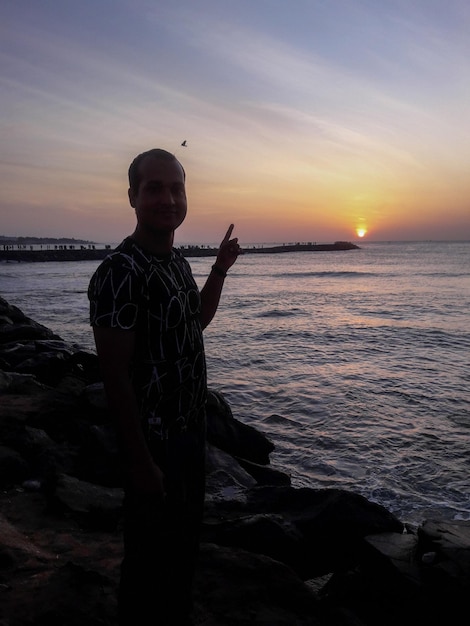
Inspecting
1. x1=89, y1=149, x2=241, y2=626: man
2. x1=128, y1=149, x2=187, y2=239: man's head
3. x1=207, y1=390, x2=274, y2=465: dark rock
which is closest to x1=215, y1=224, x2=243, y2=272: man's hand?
x1=89, y1=149, x2=241, y2=626: man

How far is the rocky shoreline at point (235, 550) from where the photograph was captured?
318 centimetres

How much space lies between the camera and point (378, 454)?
7652 mm

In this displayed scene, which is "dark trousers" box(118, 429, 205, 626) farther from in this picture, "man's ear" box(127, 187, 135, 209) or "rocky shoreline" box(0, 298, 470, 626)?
"man's ear" box(127, 187, 135, 209)

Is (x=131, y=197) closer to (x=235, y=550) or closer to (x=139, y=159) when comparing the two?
(x=139, y=159)

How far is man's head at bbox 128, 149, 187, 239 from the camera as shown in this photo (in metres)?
2.35

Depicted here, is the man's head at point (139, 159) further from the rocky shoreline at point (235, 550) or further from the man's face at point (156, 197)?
the rocky shoreline at point (235, 550)

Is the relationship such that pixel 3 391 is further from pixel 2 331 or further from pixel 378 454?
pixel 2 331

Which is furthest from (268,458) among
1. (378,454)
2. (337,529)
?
(337,529)

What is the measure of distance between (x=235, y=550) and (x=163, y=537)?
1690 millimetres

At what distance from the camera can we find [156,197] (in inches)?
92.8

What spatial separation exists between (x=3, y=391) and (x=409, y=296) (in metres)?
30.2

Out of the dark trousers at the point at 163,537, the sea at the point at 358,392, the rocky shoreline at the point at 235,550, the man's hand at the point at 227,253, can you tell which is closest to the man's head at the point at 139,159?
the man's hand at the point at 227,253

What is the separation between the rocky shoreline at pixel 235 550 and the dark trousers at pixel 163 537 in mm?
624

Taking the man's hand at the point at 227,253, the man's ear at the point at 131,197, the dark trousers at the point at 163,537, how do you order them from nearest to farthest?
the dark trousers at the point at 163,537, the man's ear at the point at 131,197, the man's hand at the point at 227,253
